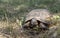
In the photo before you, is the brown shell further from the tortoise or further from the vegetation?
the vegetation

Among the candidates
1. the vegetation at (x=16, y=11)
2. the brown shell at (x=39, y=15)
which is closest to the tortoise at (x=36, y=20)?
the brown shell at (x=39, y=15)

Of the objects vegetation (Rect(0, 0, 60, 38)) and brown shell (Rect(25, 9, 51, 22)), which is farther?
brown shell (Rect(25, 9, 51, 22))

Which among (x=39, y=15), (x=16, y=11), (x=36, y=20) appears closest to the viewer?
(x=36, y=20)

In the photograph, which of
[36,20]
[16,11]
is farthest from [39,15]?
[16,11]

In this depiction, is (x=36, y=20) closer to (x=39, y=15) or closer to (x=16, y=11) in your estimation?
(x=39, y=15)

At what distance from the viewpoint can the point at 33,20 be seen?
5.72 m

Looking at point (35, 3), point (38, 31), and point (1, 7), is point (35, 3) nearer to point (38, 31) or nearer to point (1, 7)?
point (1, 7)

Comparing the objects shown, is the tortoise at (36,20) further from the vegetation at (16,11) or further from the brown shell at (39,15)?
the vegetation at (16,11)

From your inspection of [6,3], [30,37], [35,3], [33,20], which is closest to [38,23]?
[33,20]

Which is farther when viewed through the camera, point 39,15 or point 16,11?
point 16,11

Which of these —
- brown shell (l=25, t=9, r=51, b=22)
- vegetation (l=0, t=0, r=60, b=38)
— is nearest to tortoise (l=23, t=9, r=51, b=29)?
brown shell (l=25, t=9, r=51, b=22)

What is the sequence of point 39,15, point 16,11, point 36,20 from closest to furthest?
point 36,20
point 39,15
point 16,11

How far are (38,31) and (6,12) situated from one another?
5.28 feet

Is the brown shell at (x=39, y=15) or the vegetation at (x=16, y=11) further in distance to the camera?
the brown shell at (x=39, y=15)
